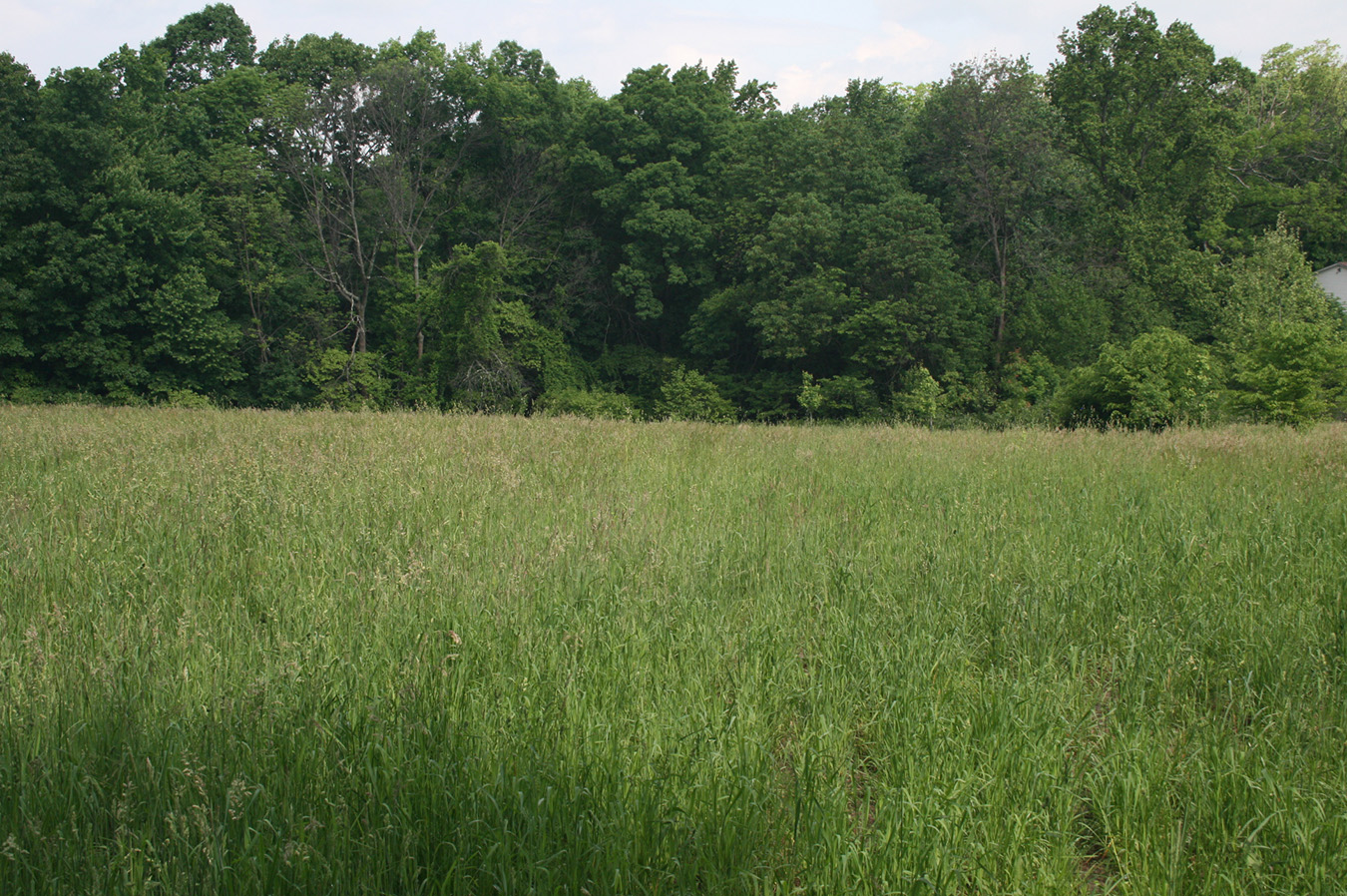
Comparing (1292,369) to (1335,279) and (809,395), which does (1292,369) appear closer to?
(809,395)

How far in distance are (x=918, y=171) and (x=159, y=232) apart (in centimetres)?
2980

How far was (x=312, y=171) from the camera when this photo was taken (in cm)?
3222

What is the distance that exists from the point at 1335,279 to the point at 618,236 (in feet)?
130

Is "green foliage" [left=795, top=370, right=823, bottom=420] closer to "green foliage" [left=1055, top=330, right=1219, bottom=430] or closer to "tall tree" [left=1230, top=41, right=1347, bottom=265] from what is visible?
"green foliage" [left=1055, top=330, right=1219, bottom=430]

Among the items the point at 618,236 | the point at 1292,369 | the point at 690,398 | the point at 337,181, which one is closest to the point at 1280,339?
the point at 1292,369

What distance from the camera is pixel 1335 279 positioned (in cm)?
4262

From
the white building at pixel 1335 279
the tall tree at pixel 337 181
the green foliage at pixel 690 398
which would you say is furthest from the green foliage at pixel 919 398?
the white building at pixel 1335 279

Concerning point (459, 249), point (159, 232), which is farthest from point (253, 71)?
point (459, 249)

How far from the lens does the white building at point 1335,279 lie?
1649 inches

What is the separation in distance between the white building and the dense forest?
10463 mm

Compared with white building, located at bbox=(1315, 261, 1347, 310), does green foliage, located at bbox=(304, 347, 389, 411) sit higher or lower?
lower

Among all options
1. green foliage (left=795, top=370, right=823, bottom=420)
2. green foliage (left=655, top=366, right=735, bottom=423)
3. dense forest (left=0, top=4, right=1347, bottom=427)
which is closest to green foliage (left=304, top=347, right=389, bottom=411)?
dense forest (left=0, top=4, right=1347, bottom=427)

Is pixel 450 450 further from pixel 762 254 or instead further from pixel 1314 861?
pixel 762 254

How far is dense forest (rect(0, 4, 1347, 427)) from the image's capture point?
2820 cm
